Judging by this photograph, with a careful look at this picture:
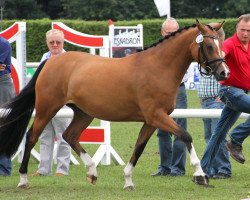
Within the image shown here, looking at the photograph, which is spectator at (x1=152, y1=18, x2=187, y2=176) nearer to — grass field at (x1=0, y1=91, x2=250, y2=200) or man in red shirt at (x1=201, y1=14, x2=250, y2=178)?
grass field at (x1=0, y1=91, x2=250, y2=200)

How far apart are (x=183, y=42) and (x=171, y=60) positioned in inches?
10.3

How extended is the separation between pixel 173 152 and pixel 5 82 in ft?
8.45

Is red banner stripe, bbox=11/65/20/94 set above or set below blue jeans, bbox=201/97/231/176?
above

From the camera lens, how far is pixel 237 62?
391 inches

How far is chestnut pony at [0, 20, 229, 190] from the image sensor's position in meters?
9.20

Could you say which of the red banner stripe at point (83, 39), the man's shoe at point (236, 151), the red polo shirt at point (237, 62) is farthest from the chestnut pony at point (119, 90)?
the red banner stripe at point (83, 39)

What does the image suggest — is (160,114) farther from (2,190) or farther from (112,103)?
(2,190)

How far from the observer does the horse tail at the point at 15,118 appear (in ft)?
33.6

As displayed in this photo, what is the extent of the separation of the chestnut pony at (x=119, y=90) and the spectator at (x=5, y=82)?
742 millimetres

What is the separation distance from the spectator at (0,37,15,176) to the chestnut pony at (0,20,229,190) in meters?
0.74

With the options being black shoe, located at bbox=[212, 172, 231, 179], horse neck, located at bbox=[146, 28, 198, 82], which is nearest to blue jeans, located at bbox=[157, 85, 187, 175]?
black shoe, located at bbox=[212, 172, 231, 179]

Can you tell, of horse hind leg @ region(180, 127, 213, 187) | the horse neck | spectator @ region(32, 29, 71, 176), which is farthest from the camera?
spectator @ region(32, 29, 71, 176)

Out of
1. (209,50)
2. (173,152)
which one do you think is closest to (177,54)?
(209,50)

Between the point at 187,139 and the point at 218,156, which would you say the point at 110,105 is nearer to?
the point at 187,139
